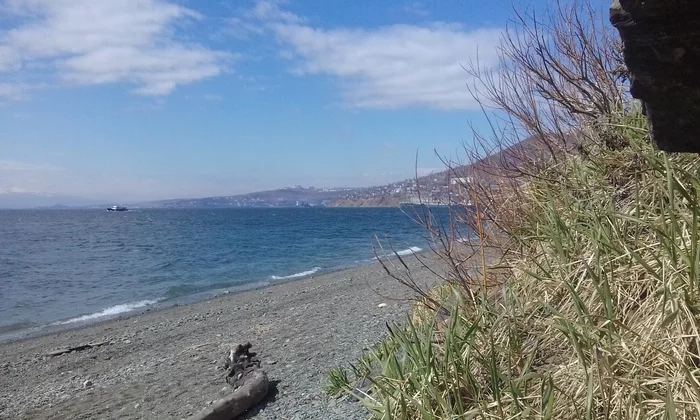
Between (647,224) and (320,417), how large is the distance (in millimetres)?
3098

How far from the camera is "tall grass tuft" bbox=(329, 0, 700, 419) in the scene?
2873mm

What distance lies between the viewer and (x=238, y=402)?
6.22 meters

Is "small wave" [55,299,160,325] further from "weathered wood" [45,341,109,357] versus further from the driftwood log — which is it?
the driftwood log

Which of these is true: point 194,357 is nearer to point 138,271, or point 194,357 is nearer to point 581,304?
point 581,304

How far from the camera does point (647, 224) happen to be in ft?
10.9

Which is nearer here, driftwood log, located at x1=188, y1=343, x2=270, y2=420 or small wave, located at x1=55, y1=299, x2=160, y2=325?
driftwood log, located at x1=188, y1=343, x2=270, y2=420

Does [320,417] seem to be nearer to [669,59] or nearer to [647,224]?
[647,224]

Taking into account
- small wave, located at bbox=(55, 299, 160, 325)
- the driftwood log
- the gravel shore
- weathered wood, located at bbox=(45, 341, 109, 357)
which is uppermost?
Answer: the driftwood log

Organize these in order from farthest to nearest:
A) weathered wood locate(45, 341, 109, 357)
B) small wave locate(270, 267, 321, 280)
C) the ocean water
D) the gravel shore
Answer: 1. small wave locate(270, 267, 321, 280)
2. the ocean water
3. weathered wood locate(45, 341, 109, 357)
4. the gravel shore

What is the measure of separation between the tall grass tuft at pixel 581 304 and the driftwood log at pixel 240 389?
174 cm

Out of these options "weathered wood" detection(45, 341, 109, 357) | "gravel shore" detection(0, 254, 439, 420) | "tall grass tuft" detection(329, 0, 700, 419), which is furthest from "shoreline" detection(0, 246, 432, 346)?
"tall grass tuft" detection(329, 0, 700, 419)

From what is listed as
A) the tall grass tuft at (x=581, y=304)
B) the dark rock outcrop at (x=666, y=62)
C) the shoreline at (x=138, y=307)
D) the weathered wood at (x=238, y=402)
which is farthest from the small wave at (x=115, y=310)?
the dark rock outcrop at (x=666, y=62)

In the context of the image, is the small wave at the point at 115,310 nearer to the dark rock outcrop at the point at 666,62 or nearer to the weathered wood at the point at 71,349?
the weathered wood at the point at 71,349

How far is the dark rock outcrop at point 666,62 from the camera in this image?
6.51 ft
